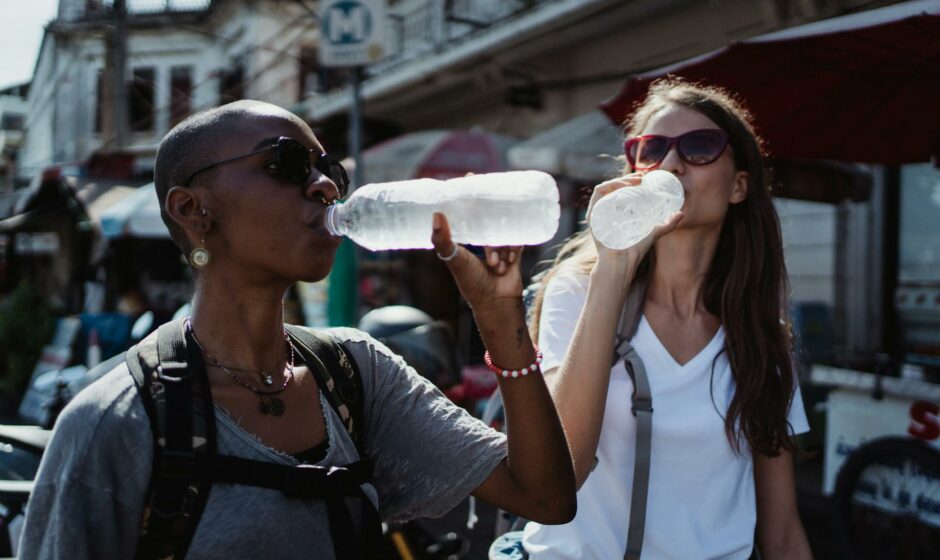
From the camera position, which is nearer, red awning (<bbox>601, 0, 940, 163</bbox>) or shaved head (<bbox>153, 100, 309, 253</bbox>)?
shaved head (<bbox>153, 100, 309, 253</bbox>)

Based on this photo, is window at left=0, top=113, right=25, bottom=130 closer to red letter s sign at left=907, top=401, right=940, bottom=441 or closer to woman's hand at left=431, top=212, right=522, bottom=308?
red letter s sign at left=907, top=401, right=940, bottom=441

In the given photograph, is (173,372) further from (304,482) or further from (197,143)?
(197,143)

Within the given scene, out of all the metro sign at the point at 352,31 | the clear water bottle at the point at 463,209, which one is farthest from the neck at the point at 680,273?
the metro sign at the point at 352,31

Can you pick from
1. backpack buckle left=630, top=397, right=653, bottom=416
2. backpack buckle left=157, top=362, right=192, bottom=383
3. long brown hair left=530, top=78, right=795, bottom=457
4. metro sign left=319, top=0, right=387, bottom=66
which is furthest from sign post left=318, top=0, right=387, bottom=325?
backpack buckle left=157, top=362, right=192, bottom=383

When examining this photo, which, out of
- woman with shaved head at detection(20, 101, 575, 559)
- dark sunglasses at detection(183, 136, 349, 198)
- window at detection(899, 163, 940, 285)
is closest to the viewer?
woman with shaved head at detection(20, 101, 575, 559)

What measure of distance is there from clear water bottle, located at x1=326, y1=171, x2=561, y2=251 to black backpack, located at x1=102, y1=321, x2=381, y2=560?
405 mm

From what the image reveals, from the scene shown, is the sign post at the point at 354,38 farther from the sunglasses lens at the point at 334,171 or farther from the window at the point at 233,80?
the window at the point at 233,80

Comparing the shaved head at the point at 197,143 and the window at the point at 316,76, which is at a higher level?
the window at the point at 316,76

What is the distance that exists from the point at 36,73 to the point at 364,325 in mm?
24766

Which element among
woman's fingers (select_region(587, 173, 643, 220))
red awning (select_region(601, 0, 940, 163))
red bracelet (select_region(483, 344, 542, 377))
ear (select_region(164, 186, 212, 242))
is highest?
red awning (select_region(601, 0, 940, 163))

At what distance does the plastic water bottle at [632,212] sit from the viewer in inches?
76.5

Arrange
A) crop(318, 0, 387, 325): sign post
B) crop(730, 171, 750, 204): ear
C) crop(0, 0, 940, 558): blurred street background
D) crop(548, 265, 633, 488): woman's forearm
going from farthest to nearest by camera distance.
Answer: crop(318, 0, 387, 325): sign post → crop(0, 0, 940, 558): blurred street background → crop(730, 171, 750, 204): ear → crop(548, 265, 633, 488): woman's forearm

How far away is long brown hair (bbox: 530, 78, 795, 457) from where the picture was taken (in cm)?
200

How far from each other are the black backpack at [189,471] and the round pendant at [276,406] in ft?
0.47
